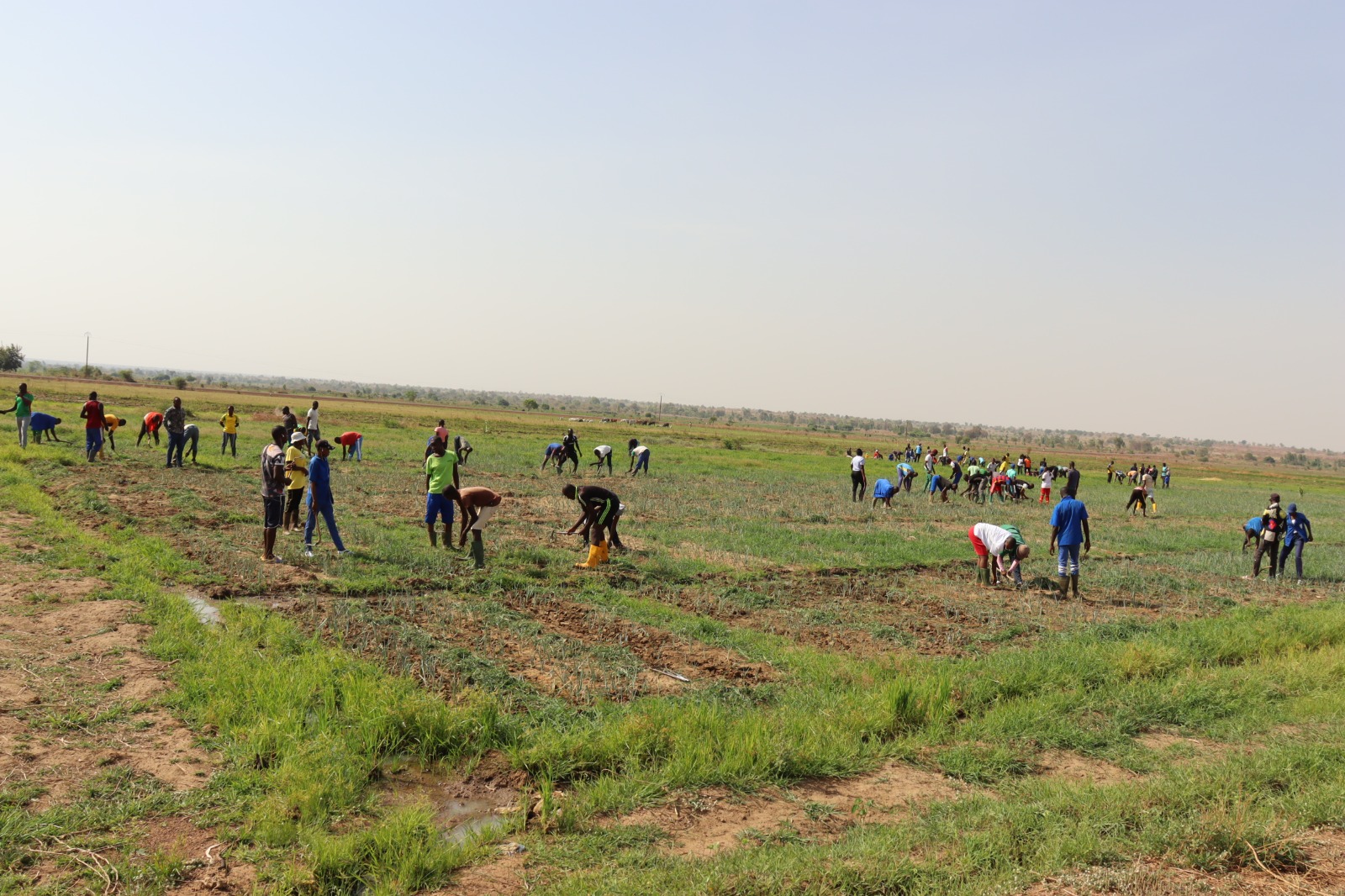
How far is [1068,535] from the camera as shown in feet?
42.5

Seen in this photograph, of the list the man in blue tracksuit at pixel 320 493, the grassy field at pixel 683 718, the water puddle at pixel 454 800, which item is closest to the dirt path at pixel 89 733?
the grassy field at pixel 683 718

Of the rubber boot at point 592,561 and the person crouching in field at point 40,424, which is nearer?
the rubber boot at point 592,561

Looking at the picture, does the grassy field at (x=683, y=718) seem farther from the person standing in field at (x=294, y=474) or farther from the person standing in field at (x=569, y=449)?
the person standing in field at (x=569, y=449)

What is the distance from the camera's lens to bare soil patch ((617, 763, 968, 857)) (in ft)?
17.6

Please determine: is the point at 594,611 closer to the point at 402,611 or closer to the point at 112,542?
the point at 402,611

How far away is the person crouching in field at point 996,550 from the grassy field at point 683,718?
0.49 meters

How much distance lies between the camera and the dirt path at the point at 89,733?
4609 mm

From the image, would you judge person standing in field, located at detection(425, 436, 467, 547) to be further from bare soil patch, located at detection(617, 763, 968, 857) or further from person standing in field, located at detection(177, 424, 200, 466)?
person standing in field, located at detection(177, 424, 200, 466)

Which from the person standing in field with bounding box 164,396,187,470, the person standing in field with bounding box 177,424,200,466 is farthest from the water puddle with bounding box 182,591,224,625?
the person standing in field with bounding box 177,424,200,466

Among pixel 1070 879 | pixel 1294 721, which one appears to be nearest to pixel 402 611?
pixel 1070 879

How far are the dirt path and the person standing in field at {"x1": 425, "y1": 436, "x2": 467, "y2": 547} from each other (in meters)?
4.73

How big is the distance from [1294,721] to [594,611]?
7.64 meters

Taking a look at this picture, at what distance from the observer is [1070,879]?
4.81 metres

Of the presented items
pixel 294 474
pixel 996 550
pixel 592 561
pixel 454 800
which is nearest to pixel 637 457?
pixel 592 561
